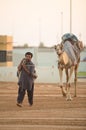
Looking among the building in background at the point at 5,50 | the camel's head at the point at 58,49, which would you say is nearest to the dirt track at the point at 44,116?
the camel's head at the point at 58,49

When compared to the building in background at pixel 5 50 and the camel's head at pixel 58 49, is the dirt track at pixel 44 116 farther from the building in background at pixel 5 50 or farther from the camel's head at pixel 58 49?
the building in background at pixel 5 50

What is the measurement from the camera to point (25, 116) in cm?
1752

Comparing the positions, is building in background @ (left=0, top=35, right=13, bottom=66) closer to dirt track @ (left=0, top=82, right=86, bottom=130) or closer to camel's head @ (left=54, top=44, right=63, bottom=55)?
camel's head @ (left=54, top=44, right=63, bottom=55)

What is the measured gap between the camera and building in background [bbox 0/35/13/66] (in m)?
70.2

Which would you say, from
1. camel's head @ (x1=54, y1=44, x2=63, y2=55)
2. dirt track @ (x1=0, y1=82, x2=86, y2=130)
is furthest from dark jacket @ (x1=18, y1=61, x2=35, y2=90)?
camel's head @ (x1=54, y1=44, x2=63, y2=55)

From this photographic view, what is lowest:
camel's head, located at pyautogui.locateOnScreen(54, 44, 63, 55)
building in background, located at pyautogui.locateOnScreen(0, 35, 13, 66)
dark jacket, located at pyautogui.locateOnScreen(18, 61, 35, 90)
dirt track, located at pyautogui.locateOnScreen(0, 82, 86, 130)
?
building in background, located at pyautogui.locateOnScreen(0, 35, 13, 66)

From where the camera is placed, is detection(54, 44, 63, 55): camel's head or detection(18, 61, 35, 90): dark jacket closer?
detection(18, 61, 35, 90): dark jacket

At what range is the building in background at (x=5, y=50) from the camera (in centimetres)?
7019

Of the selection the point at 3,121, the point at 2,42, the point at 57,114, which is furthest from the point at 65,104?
the point at 2,42

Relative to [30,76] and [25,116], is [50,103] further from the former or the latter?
[25,116]

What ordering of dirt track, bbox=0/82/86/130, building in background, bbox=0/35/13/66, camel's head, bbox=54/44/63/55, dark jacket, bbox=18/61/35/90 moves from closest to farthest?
1. dirt track, bbox=0/82/86/130
2. dark jacket, bbox=18/61/35/90
3. camel's head, bbox=54/44/63/55
4. building in background, bbox=0/35/13/66

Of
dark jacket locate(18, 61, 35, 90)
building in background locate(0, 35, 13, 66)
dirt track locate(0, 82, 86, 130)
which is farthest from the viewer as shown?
building in background locate(0, 35, 13, 66)

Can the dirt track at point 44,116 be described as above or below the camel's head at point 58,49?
below

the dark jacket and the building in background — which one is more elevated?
the dark jacket
